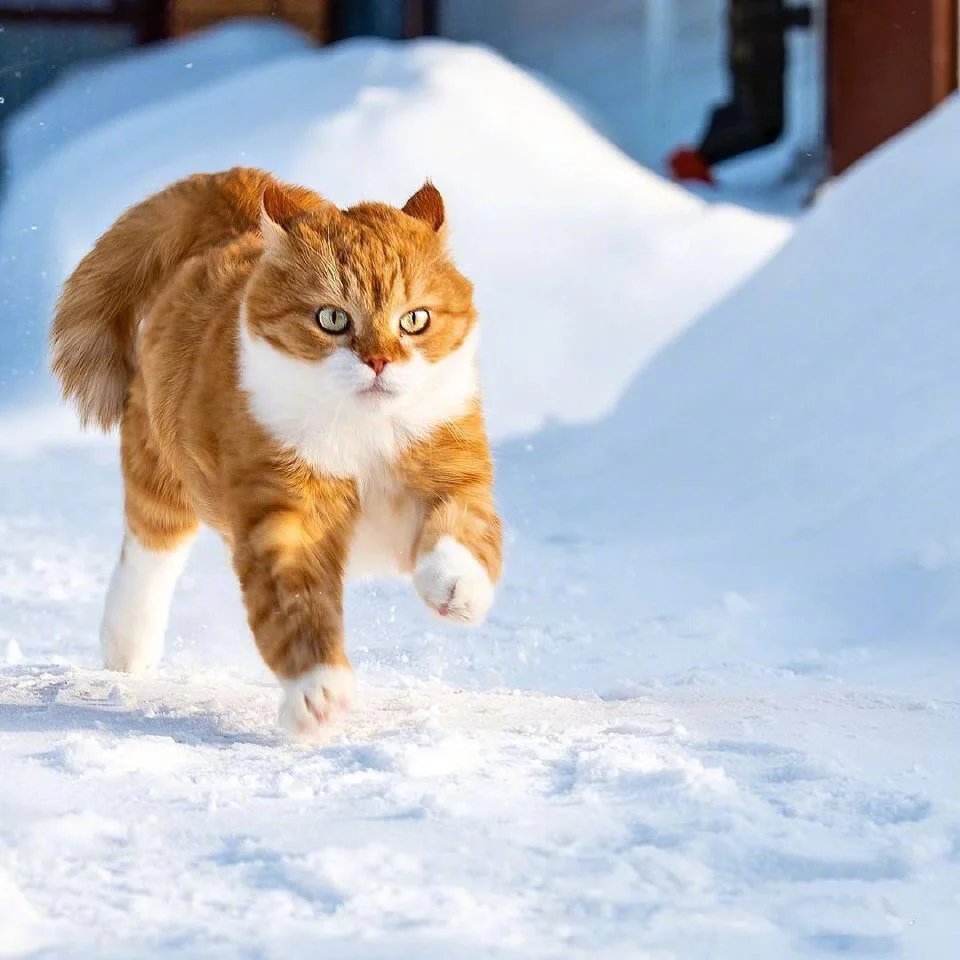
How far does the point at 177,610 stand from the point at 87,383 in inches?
47.7

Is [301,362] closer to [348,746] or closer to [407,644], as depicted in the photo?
[348,746]

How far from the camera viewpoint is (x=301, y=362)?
118 inches

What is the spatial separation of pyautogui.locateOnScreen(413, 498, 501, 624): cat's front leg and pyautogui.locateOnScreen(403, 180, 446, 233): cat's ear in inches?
21.8

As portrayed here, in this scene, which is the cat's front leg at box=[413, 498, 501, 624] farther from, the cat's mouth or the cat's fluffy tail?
the cat's fluffy tail

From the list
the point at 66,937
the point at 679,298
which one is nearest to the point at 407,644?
the point at 66,937

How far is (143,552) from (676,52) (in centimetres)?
1071

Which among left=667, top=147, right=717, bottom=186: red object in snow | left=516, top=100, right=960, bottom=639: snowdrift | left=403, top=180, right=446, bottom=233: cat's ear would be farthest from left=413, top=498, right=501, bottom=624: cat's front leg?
left=667, top=147, right=717, bottom=186: red object in snow

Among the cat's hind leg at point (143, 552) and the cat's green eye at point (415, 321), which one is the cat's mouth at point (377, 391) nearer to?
the cat's green eye at point (415, 321)

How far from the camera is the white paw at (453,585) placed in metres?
2.92

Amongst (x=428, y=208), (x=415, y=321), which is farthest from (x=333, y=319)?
(x=428, y=208)

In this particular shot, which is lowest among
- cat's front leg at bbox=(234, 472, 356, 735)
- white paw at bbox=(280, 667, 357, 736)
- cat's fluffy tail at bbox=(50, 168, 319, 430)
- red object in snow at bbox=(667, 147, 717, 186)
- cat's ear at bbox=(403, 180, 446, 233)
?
red object in snow at bbox=(667, 147, 717, 186)

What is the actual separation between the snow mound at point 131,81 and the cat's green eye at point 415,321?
8211 millimetres

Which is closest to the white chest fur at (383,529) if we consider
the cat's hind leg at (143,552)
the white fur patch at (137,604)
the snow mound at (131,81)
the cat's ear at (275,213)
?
the cat's ear at (275,213)

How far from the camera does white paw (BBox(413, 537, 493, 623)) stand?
292cm
